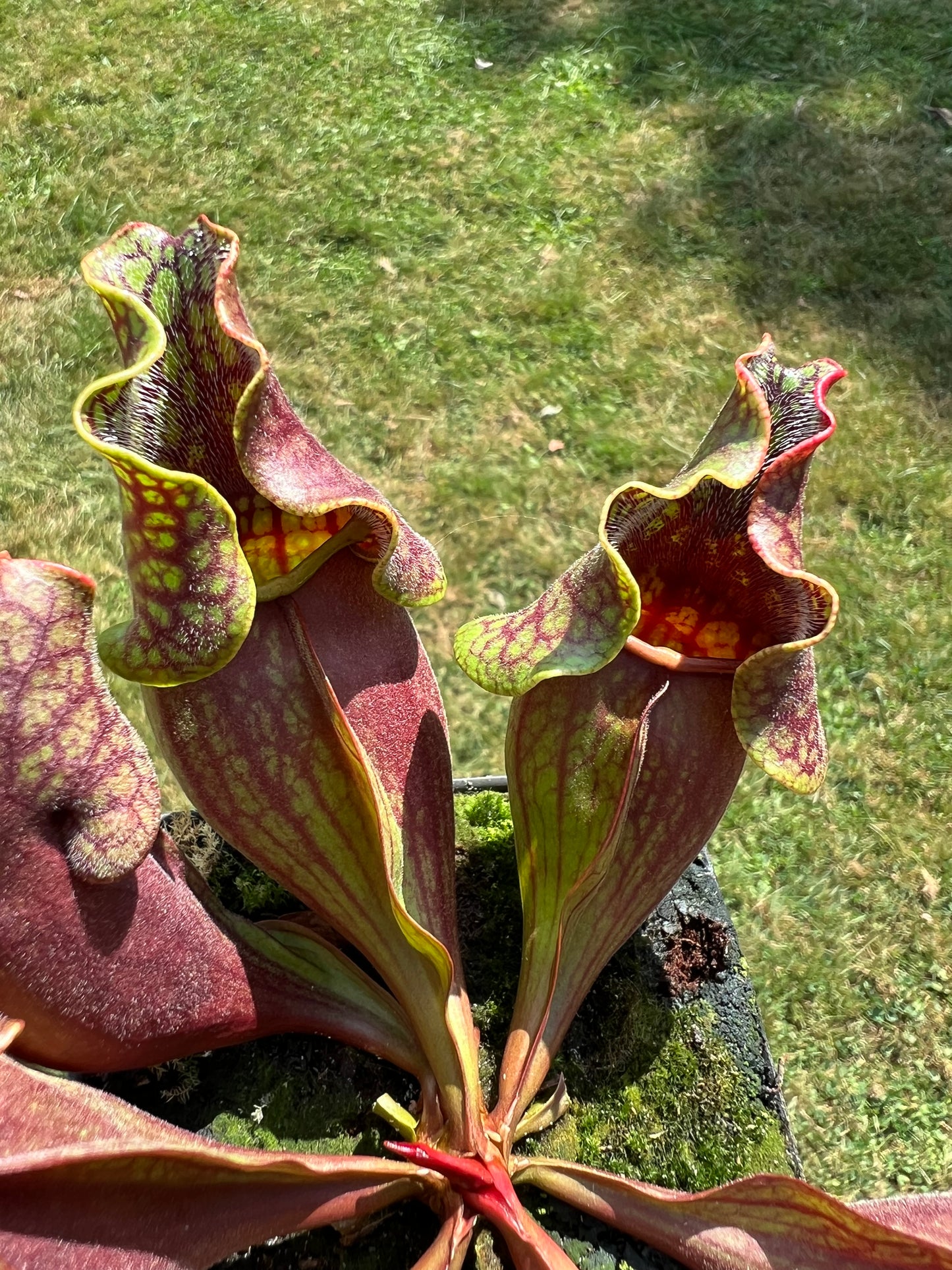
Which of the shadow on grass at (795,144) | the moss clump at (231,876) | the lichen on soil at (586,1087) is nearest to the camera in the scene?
the lichen on soil at (586,1087)

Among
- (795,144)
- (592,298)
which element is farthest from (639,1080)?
(795,144)

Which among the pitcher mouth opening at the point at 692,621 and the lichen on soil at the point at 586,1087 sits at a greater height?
the pitcher mouth opening at the point at 692,621

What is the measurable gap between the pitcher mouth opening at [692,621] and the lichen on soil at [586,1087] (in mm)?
369

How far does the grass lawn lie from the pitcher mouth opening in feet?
3.70

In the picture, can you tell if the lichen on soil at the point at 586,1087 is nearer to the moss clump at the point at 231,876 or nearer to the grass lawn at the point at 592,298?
the moss clump at the point at 231,876

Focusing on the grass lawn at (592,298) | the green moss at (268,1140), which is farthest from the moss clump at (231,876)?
the grass lawn at (592,298)

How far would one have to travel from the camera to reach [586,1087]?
3.46 ft

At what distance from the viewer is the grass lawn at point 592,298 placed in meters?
1.97

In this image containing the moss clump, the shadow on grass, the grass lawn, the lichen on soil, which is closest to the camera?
the lichen on soil

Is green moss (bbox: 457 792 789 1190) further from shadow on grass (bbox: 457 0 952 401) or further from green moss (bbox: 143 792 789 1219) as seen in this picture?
shadow on grass (bbox: 457 0 952 401)

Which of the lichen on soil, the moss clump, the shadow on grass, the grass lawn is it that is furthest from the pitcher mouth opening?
the shadow on grass

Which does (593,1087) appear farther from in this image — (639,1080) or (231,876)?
(231,876)

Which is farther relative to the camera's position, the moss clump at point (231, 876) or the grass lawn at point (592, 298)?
the grass lawn at point (592, 298)

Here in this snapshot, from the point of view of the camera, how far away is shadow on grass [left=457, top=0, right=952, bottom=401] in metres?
2.79
